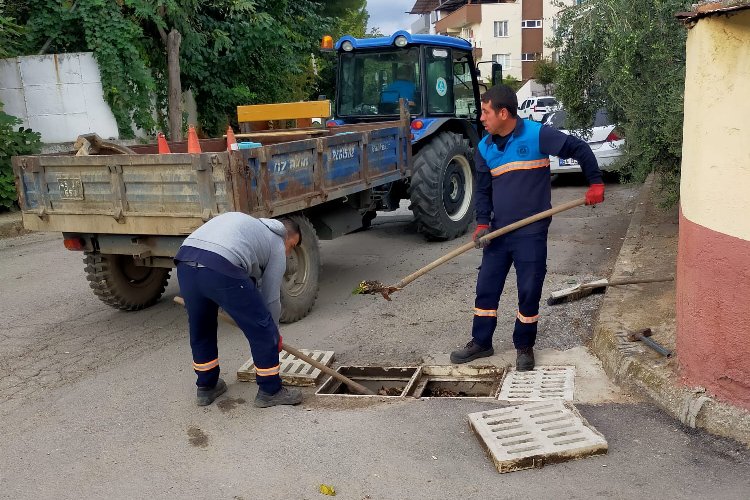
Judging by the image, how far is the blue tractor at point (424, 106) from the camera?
8.49m

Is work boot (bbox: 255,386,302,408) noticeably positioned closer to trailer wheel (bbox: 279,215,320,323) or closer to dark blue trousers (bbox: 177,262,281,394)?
dark blue trousers (bbox: 177,262,281,394)

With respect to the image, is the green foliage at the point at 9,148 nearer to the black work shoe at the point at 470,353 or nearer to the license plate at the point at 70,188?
the license plate at the point at 70,188

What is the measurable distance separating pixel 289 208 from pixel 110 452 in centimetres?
242

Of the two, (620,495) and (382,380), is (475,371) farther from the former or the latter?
(620,495)

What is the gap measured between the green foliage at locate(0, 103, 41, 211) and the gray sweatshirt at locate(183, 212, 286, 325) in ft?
26.5

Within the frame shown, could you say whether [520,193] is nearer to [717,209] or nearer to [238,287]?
[717,209]

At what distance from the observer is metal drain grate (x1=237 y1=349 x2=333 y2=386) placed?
15.9ft

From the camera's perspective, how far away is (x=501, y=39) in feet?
152

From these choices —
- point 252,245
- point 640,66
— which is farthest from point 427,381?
point 640,66

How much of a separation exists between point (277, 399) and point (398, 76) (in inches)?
219

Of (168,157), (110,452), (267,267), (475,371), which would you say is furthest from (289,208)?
(110,452)

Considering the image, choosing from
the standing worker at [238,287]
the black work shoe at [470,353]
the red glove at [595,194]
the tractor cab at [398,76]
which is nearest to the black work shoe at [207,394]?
the standing worker at [238,287]

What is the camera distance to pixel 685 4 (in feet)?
21.4

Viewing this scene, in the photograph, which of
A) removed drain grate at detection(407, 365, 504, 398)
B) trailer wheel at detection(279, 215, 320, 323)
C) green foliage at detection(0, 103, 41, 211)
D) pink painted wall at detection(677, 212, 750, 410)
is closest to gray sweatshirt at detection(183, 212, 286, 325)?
removed drain grate at detection(407, 365, 504, 398)
